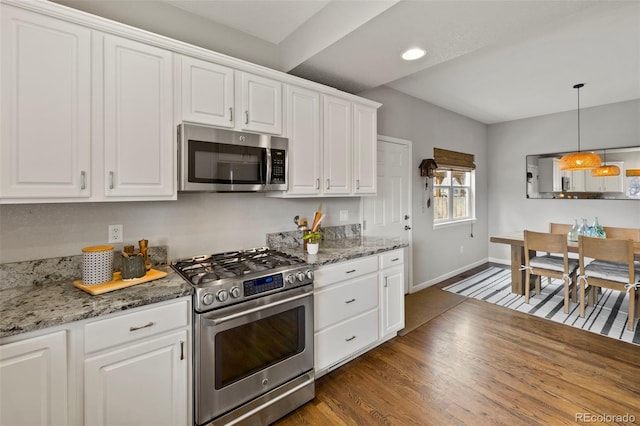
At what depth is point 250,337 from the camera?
1.76 m

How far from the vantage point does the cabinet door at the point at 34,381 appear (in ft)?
3.83

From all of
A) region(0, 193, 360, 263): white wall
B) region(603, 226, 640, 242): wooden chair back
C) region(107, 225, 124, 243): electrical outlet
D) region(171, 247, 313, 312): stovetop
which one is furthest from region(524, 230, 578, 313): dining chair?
region(107, 225, 124, 243): electrical outlet

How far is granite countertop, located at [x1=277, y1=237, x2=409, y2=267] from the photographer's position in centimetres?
223

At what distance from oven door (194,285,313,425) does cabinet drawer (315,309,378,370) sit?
0.55 ft

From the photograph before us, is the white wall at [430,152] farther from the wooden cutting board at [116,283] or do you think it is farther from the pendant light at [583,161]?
the wooden cutting board at [116,283]

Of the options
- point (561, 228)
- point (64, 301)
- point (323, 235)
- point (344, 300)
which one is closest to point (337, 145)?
point (323, 235)

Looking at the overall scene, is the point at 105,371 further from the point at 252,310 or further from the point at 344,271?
the point at 344,271

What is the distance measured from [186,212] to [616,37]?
393cm

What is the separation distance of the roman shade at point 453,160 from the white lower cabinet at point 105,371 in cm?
417

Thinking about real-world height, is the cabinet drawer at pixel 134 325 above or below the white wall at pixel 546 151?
below

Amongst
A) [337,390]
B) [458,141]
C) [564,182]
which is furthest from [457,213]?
[337,390]

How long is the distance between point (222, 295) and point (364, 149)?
77.2 inches

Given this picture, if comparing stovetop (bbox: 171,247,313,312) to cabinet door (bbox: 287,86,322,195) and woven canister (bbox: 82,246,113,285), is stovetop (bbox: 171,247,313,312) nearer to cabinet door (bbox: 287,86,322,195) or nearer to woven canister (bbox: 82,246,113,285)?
woven canister (bbox: 82,246,113,285)

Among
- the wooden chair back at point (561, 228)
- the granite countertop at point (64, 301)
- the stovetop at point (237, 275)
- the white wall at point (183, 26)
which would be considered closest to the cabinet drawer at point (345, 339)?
the stovetop at point (237, 275)
